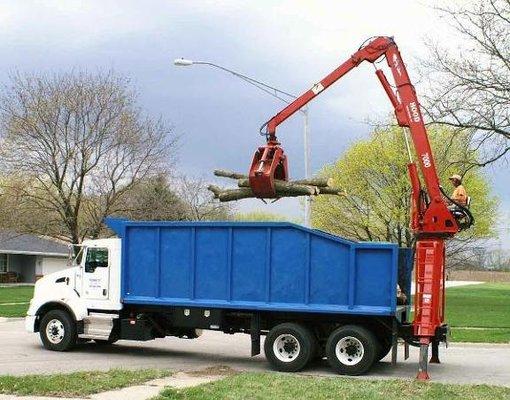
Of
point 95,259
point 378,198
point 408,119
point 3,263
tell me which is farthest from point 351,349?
point 3,263

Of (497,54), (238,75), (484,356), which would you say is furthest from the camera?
(497,54)

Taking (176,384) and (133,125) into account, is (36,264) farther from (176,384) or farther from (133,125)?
(176,384)

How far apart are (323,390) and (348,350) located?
351 centimetres

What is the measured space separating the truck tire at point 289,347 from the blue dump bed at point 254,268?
0.41 metres

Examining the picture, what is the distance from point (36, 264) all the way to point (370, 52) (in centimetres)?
5330

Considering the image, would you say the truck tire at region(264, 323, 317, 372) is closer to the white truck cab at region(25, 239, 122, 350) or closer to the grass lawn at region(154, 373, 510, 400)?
the grass lawn at region(154, 373, 510, 400)

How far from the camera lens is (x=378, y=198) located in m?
41.5

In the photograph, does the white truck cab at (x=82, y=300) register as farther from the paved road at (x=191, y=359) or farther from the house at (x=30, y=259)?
the house at (x=30, y=259)

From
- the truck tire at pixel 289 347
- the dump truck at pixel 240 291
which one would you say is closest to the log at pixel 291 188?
the dump truck at pixel 240 291

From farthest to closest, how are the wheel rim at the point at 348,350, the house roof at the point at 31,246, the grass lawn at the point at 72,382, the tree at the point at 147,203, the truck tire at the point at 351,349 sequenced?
the house roof at the point at 31,246 → the tree at the point at 147,203 → the wheel rim at the point at 348,350 → the truck tire at the point at 351,349 → the grass lawn at the point at 72,382

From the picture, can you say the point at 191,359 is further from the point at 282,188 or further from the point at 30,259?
the point at 30,259

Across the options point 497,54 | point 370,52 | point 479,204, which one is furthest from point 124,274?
point 479,204

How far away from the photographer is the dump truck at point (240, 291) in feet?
45.7

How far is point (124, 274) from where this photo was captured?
51.5ft
